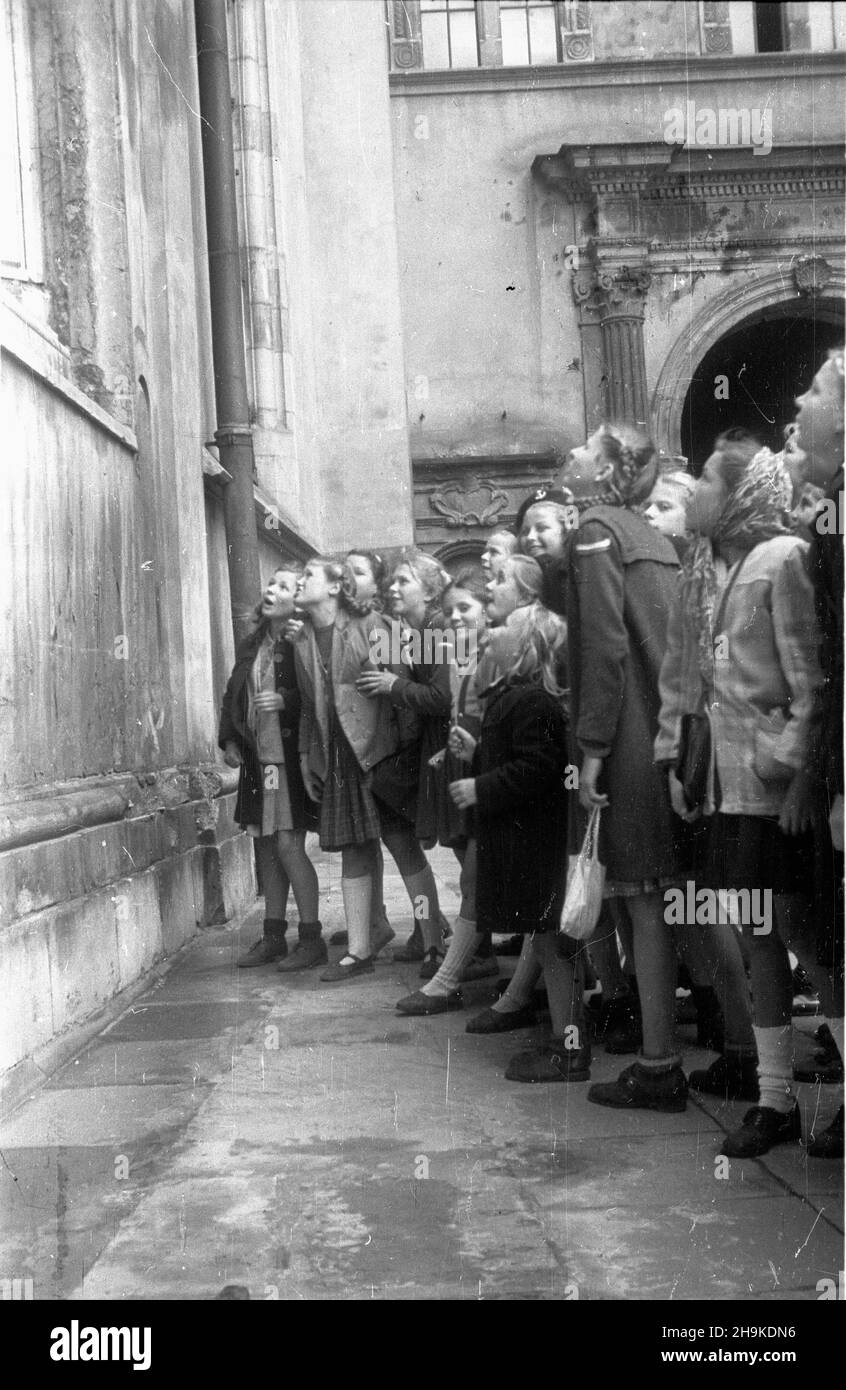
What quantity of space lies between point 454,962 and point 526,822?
988 mm

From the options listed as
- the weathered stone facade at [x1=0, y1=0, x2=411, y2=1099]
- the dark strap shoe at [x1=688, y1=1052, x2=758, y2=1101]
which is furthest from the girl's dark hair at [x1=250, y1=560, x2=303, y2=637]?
the dark strap shoe at [x1=688, y1=1052, x2=758, y2=1101]

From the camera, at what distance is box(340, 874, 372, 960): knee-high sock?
603 cm

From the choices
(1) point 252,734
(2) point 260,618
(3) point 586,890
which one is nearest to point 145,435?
(2) point 260,618

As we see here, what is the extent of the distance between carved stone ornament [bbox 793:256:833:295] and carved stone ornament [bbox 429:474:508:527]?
9.83ft

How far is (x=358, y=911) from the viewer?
6.07 m

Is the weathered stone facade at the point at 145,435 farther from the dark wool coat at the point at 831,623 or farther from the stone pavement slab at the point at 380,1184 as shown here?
the dark wool coat at the point at 831,623

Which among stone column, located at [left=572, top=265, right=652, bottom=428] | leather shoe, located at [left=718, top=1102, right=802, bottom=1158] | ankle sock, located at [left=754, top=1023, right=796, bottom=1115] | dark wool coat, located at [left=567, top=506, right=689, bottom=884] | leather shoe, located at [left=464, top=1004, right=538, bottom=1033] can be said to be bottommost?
leather shoe, located at [left=464, top=1004, right=538, bottom=1033]

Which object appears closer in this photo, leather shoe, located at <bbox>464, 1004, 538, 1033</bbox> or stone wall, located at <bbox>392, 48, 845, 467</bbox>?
leather shoe, located at <bbox>464, 1004, 538, 1033</bbox>

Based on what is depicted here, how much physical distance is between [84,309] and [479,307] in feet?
5.88

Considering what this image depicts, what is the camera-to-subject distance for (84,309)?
20.4ft

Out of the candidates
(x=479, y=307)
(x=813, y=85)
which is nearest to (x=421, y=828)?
(x=479, y=307)

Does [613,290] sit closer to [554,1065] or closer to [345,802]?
[345,802]

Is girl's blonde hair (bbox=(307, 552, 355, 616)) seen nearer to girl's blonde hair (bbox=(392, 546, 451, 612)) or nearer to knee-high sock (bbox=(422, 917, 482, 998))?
girl's blonde hair (bbox=(392, 546, 451, 612))
